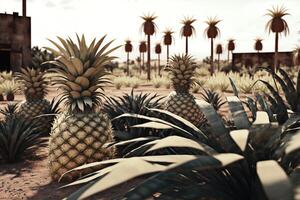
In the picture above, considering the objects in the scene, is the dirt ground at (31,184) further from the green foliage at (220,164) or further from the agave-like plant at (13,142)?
the green foliage at (220,164)

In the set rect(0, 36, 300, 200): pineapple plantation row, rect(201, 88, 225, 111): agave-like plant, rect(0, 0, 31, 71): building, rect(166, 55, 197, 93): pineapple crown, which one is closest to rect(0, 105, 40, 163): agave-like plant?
rect(0, 36, 300, 200): pineapple plantation row

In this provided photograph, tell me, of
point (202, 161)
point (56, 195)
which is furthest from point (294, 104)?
point (56, 195)

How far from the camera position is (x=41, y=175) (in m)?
4.14

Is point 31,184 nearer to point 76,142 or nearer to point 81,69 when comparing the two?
point 76,142

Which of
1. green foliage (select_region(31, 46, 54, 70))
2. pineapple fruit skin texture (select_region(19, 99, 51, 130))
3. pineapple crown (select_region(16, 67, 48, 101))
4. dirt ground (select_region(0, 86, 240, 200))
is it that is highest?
green foliage (select_region(31, 46, 54, 70))

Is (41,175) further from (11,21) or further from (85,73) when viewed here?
(11,21)

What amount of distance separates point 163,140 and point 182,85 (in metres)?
4.91

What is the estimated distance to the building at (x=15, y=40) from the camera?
21.4 m

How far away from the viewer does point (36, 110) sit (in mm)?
6418

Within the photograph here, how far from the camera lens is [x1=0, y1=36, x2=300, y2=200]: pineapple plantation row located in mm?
1463

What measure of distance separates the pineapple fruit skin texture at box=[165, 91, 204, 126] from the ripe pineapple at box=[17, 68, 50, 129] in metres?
2.36

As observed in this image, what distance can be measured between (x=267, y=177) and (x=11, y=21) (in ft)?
75.7

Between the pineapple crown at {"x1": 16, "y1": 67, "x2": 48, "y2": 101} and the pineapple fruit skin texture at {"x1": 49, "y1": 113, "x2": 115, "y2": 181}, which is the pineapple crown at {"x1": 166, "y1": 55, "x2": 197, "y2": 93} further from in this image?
the pineapple fruit skin texture at {"x1": 49, "y1": 113, "x2": 115, "y2": 181}

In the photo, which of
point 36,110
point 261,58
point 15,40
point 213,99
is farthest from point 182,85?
point 261,58
